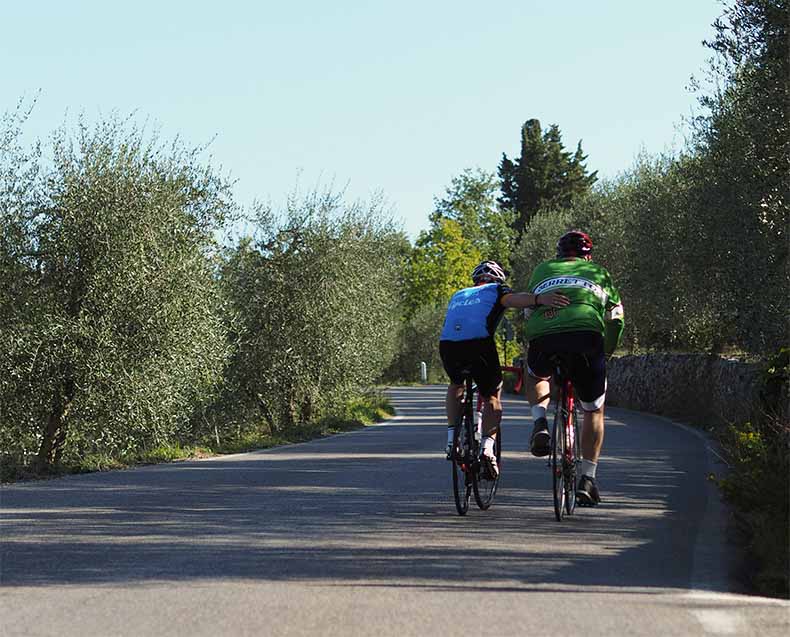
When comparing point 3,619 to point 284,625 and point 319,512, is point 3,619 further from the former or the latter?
point 319,512

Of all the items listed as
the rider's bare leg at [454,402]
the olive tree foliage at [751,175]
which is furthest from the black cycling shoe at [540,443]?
the olive tree foliage at [751,175]

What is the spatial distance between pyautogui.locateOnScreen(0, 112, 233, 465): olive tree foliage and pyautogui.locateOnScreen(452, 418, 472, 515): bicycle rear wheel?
10609 mm

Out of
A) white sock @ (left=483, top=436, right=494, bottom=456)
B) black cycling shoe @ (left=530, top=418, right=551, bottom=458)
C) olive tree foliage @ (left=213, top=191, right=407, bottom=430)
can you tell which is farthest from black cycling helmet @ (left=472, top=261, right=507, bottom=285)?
olive tree foliage @ (left=213, top=191, right=407, bottom=430)

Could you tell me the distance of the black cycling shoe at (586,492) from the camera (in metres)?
9.74

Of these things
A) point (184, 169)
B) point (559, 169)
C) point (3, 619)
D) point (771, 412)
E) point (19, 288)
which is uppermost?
point (559, 169)

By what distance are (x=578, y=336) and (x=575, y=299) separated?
262 mm

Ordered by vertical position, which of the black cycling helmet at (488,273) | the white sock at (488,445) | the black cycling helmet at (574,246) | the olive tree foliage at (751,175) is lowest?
the white sock at (488,445)

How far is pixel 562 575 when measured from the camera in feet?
23.6

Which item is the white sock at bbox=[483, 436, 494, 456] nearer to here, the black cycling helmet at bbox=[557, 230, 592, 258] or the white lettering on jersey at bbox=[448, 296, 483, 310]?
the white lettering on jersey at bbox=[448, 296, 483, 310]

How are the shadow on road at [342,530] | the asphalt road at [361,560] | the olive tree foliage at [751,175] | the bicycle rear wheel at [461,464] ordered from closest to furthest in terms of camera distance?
1. the asphalt road at [361,560]
2. the shadow on road at [342,530]
3. the bicycle rear wheel at [461,464]
4. the olive tree foliage at [751,175]

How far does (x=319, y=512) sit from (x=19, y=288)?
11421 mm

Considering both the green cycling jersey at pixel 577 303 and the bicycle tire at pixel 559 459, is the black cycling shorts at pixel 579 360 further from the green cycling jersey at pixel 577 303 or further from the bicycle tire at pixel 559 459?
the bicycle tire at pixel 559 459

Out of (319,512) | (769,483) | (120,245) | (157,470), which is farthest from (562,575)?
(120,245)

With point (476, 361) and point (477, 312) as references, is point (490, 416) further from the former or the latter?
point (477, 312)
